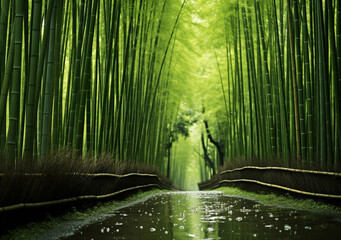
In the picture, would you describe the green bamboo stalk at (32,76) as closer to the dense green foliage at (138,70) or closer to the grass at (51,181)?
the dense green foliage at (138,70)

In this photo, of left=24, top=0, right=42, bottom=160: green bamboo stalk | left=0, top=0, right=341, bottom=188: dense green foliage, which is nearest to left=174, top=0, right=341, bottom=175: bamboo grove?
left=0, top=0, right=341, bottom=188: dense green foliage

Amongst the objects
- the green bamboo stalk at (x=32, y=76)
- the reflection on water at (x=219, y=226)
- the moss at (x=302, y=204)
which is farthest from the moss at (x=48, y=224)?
the moss at (x=302, y=204)

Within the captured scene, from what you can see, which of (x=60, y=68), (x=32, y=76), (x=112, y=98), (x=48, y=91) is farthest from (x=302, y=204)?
(x=60, y=68)

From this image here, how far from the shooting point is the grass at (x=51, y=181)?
257 centimetres

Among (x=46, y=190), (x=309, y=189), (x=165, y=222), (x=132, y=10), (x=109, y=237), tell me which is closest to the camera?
(x=109, y=237)

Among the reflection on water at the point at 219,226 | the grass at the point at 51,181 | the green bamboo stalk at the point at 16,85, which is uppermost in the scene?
the green bamboo stalk at the point at 16,85

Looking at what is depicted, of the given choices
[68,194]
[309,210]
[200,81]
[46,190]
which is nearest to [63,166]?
[68,194]

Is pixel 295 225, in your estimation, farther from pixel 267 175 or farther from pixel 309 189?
pixel 267 175

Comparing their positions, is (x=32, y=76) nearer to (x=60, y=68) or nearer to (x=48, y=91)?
(x=48, y=91)

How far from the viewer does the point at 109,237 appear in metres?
2.76

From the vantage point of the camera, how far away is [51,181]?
317 centimetres

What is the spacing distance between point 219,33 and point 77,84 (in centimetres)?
698

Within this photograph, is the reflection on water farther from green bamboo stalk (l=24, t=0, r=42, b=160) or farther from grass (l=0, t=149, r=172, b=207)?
green bamboo stalk (l=24, t=0, r=42, b=160)

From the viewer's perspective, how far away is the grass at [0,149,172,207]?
257 centimetres
